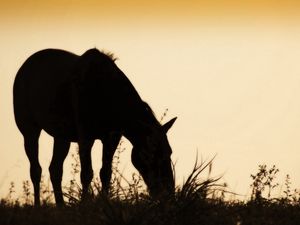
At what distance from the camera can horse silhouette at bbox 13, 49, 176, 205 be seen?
9.55 meters

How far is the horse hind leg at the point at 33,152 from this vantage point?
11.7m

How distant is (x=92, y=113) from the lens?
10250 millimetres

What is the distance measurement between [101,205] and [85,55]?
4.28m

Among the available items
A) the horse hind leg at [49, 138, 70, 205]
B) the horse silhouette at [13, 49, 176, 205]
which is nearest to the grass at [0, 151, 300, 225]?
the horse silhouette at [13, 49, 176, 205]

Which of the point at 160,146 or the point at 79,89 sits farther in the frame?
the point at 79,89

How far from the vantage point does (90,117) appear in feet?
33.6

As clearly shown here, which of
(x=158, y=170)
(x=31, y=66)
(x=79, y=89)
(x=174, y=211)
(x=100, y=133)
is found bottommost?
(x=174, y=211)

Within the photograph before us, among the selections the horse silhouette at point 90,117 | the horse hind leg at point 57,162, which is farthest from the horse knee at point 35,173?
the horse hind leg at point 57,162

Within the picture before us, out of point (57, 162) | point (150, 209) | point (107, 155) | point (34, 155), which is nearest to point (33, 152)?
point (34, 155)

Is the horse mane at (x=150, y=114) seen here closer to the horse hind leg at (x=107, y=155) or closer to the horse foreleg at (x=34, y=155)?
the horse hind leg at (x=107, y=155)

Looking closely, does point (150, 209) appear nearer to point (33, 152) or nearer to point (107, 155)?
point (107, 155)

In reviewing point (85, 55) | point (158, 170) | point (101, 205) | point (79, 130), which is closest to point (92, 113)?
point (79, 130)

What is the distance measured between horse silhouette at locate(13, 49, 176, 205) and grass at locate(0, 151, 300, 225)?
4.04ft

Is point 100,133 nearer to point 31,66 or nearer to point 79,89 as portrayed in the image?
point 79,89
